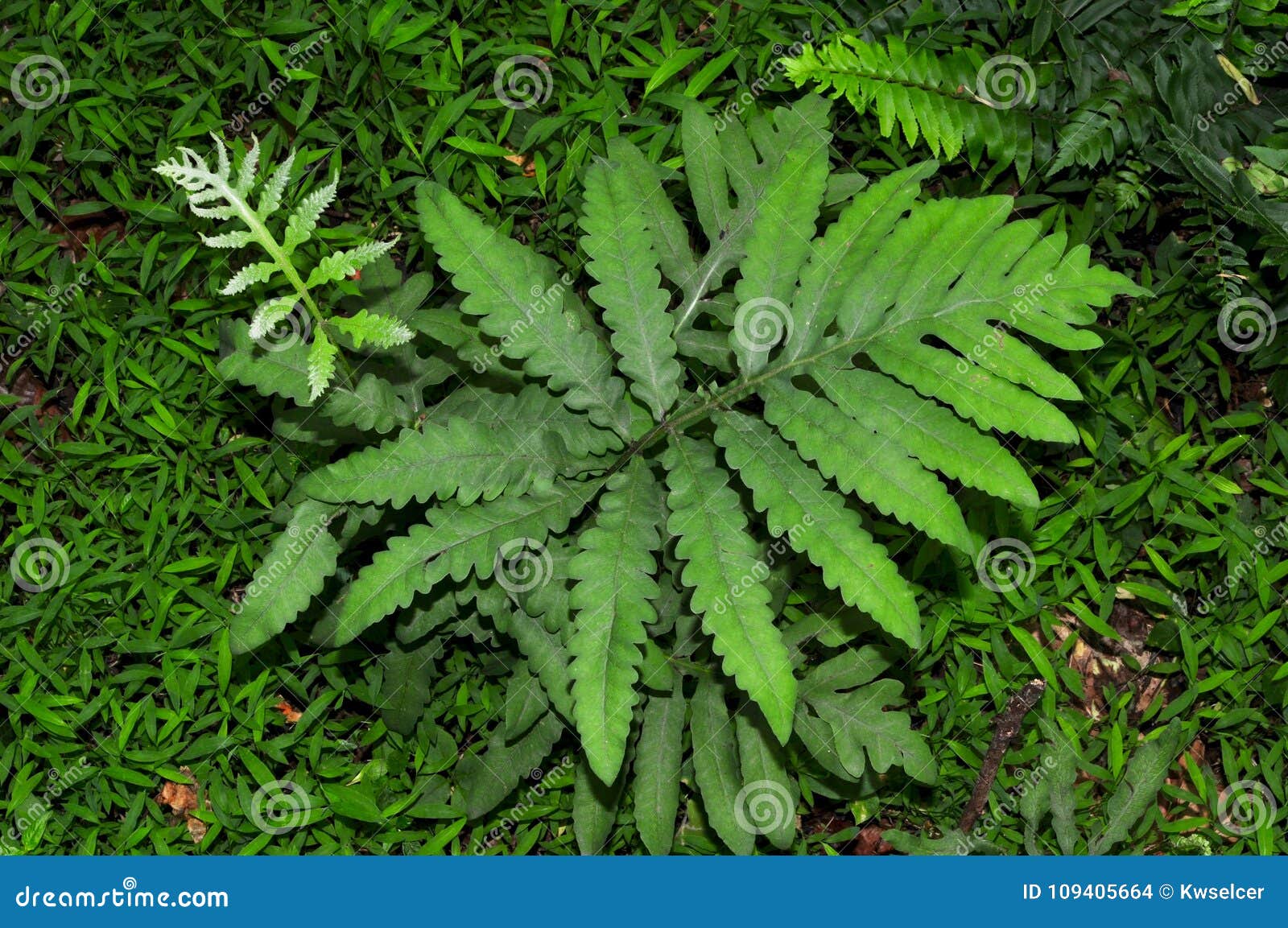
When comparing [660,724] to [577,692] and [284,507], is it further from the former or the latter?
[284,507]

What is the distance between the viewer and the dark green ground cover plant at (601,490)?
3.89 m

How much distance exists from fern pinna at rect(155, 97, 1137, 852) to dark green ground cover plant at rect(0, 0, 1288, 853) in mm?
34

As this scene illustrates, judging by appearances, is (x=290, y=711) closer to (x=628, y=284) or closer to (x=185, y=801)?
(x=185, y=801)

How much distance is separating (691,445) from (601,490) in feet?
1.43

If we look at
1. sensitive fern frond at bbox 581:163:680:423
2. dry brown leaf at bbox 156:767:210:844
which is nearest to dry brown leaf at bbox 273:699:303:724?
dry brown leaf at bbox 156:767:210:844

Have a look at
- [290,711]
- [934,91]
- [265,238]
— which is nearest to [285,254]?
[265,238]

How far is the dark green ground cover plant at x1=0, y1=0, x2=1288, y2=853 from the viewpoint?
3895 millimetres

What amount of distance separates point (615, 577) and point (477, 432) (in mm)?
581

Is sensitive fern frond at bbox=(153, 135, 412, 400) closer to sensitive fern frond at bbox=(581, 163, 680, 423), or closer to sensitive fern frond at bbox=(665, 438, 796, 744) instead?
sensitive fern frond at bbox=(581, 163, 680, 423)

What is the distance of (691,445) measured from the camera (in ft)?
11.0

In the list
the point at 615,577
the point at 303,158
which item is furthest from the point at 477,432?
the point at 303,158

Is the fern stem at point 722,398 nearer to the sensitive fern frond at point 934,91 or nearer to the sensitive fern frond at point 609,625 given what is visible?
the sensitive fern frond at point 609,625

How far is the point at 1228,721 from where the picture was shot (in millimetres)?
4262

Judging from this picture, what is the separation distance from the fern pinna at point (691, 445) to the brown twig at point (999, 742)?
11.4 inches
